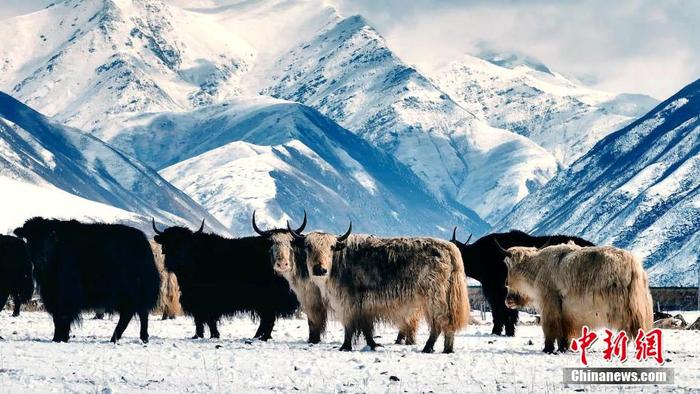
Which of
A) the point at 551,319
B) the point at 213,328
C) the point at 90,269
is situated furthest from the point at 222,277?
the point at 551,319

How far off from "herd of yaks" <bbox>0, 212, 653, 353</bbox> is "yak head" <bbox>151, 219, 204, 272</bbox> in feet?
0.07

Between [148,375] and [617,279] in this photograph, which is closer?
[148,375]

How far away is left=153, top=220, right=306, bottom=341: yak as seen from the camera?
95.9ft

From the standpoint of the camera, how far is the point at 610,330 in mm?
23234

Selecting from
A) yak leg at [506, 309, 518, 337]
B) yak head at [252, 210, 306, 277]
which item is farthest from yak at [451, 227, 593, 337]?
yak head at [252, 210, 306, 277]

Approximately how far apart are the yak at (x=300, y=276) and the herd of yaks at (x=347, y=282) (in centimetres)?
2

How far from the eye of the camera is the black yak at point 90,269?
25.8 meters

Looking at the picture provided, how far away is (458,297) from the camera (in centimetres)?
2448

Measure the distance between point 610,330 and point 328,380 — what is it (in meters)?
6.30

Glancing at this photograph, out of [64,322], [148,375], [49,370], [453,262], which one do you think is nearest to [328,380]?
[148,375]

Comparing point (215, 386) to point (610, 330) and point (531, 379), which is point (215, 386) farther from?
point (610, 330)

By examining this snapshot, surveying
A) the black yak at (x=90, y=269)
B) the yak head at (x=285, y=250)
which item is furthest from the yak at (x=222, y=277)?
the black yak at (x=90, y=269)

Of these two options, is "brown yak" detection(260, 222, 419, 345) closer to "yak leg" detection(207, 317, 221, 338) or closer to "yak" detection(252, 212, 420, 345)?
"yak" detection(252, 212, 420, 345)

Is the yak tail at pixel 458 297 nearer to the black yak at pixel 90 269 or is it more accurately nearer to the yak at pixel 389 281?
the yak at pixel 389 281
